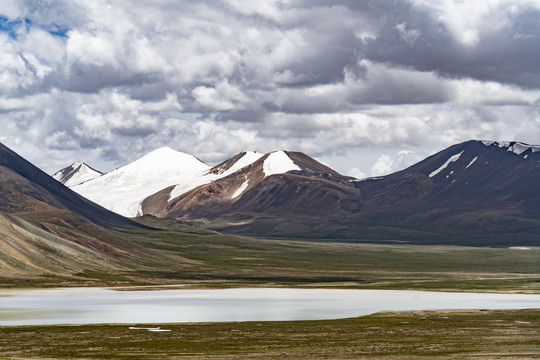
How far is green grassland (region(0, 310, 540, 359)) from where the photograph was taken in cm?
7081

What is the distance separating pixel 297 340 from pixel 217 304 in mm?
47734

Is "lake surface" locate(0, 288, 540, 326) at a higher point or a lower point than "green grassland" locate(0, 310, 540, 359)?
higher

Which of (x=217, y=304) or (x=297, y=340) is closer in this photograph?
(x=297, y=340)

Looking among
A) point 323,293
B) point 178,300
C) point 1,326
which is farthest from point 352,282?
point 1,326

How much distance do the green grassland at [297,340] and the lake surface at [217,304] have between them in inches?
404

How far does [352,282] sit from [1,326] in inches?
4309

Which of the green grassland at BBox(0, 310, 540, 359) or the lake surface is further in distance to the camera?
the lake surface

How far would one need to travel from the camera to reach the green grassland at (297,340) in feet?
232

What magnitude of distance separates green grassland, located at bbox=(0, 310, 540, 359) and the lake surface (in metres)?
10.3

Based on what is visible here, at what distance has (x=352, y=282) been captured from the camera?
191 metres

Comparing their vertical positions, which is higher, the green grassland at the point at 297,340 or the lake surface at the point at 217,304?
the lake surface at the point at 217,304

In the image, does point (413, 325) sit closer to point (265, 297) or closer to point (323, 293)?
point (265, 297)

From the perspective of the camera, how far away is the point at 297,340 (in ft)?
265

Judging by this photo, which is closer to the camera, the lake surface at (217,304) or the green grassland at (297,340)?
the green grassland at (297,340)
